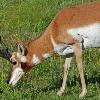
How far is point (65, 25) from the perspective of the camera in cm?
1123

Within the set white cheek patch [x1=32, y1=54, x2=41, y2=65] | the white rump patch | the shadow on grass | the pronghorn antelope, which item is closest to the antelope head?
the pronghorn antelope

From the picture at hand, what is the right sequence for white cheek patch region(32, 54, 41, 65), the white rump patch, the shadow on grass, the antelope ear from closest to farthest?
1. the white rump patch
2. the antelope ear
3. white cheek patch region(32, 54, 41, 65)
4. the shadow on grass

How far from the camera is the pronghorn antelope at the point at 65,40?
11.2 meters

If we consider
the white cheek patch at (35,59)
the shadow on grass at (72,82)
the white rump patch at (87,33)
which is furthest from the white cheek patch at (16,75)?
the white rump patch at (87,33)

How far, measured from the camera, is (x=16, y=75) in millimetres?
11625

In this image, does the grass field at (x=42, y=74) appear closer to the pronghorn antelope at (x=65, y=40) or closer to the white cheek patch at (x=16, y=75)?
the white cheek patch at (x=16, y=75)

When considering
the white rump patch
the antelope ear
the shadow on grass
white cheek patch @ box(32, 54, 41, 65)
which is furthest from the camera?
the shadow on grass

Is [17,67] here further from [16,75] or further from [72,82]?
[72,82]

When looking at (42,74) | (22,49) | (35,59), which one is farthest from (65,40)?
(42,74)

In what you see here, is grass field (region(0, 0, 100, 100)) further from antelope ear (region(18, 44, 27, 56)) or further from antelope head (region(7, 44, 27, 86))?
antelope ear (region(18, 44, 27, 56))

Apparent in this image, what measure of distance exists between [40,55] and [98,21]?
1.44 m

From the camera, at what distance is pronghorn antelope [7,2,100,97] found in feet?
36.7

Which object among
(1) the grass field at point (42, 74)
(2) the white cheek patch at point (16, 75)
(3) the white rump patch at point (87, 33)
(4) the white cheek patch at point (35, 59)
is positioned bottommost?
(1) the grass field at point (42, 74)

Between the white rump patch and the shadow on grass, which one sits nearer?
the white rump patch
